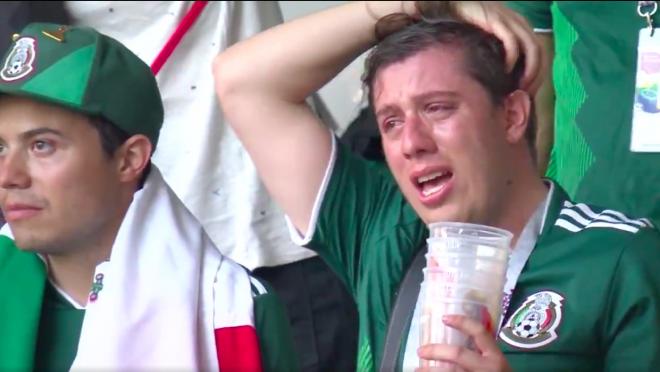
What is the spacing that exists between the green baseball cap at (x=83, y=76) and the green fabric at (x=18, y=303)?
299 millimetres

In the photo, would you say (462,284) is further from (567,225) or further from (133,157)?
(133,157)

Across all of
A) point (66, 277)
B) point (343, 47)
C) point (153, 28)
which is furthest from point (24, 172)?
point (153, 28)

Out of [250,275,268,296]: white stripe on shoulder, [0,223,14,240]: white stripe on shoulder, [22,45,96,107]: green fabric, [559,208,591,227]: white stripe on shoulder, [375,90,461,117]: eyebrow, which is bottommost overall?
[250,275,268,296]: white stripe on shoulder

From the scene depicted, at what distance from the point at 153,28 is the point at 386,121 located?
119 centimetres

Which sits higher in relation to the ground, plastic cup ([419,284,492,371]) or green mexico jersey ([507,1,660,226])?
green mexico jersey ([507,1,660,226])

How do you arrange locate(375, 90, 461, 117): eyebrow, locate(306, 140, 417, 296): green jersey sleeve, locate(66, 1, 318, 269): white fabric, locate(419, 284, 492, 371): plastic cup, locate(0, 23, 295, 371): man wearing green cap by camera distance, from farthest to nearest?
locate(66, 1, 318, 269): white fabric, locate(306, 140, 417, 296): green jersey sleeve, locate(375, 90, 461, 117): eyebrow, locate(0, 23, 295, 371): man wearing green cap, locate(419, 284, 492, 371): plastic cup

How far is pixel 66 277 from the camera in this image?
2.50 meters

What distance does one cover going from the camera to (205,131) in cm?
346

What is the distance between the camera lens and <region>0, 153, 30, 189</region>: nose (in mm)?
2389

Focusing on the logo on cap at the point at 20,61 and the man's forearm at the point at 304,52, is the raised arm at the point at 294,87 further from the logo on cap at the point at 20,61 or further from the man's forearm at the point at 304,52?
the logo on cap at the point at 20,61

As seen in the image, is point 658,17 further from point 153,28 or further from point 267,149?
point 153,28

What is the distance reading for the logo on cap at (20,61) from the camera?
8.02 ft

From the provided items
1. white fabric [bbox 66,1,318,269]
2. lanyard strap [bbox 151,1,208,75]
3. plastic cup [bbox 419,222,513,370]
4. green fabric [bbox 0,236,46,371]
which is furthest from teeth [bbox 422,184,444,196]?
lanyard strap [bbox 151,1,208,75]

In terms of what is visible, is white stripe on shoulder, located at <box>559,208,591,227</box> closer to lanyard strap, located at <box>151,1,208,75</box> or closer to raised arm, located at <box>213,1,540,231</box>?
raised arm, located at <box>213,1,540,231</box>
